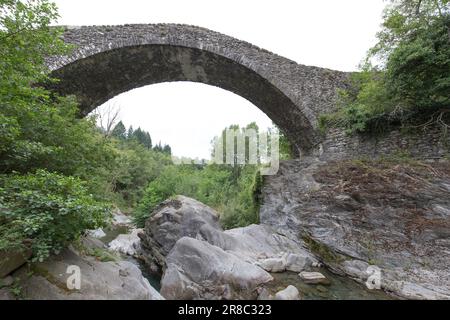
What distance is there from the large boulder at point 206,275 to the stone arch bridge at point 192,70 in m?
5.43

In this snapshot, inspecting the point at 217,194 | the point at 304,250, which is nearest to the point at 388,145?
the point at 304,250

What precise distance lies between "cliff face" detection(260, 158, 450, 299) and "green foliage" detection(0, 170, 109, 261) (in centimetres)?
498

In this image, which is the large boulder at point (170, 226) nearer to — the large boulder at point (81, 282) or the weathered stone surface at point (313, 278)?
the weathered stone surface at point (313, 278)

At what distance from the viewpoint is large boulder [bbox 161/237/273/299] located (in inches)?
168

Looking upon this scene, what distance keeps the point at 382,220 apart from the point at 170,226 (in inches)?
193

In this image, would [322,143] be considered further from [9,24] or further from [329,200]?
[9,24]

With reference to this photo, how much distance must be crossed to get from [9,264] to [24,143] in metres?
1.50

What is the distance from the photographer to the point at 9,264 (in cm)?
246

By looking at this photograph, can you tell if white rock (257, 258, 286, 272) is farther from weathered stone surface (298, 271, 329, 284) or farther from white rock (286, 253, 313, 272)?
weathered stone surface (298, 271, 329, 284)

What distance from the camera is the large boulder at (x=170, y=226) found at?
6238 millimetres

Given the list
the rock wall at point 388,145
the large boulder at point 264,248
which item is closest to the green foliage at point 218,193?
the large boulder at point 264,248

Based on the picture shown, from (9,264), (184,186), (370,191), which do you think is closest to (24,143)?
(9,264)

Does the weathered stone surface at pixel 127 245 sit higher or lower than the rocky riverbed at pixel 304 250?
lower

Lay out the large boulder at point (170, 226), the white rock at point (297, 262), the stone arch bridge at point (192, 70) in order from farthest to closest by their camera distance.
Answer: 1. the stone arch bridge at point (192, 70)
2. the large boulder at point (170, 226)
3. the white rock at point (297, 262)
